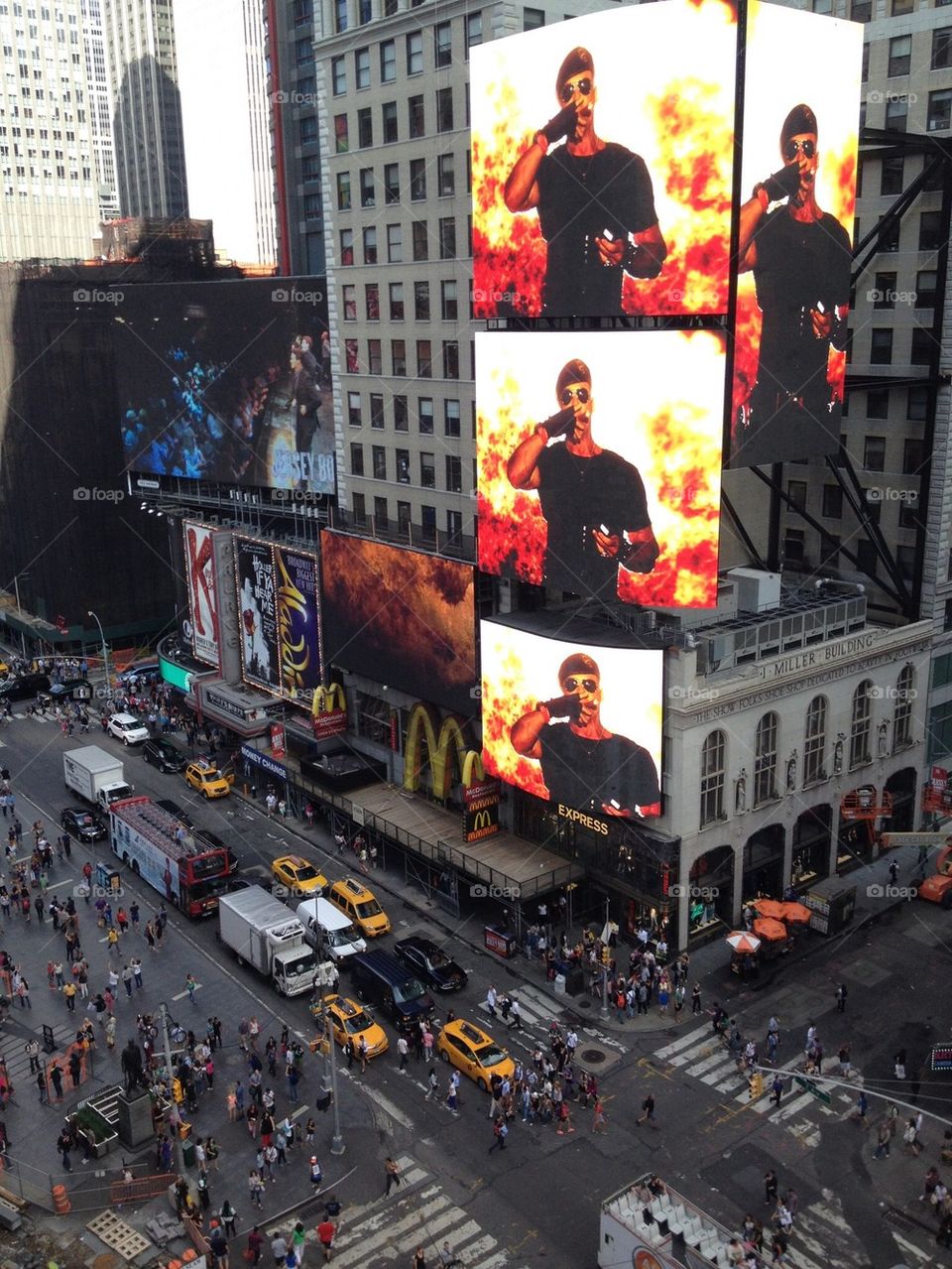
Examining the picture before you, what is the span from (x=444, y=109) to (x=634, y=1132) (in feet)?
140

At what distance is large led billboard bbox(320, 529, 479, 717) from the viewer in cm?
5531

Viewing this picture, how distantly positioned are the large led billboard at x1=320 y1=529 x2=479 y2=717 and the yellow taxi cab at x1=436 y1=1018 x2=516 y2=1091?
16530mm

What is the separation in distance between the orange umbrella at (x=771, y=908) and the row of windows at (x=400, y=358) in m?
27.0

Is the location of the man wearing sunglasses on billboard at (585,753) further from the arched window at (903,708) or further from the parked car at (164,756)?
the parked car at (164,756)

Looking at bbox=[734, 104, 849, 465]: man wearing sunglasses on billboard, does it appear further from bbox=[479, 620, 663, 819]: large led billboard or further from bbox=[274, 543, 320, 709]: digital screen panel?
bbox=[274, 543, 320, 709]: digital screen panel

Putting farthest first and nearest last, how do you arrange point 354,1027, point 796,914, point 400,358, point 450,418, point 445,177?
1. point 400,358
2. point 450,418
3. point 445,177
4. point 796,914
5. point 354,1027

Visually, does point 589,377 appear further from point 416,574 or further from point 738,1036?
point 738,1036

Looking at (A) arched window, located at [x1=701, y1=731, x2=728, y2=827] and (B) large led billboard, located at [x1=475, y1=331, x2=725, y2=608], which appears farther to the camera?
(A) arched window, located at [x1=701, y1=731, x2=728, y2=827]

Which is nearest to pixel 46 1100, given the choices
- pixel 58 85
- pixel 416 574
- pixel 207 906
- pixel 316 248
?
pixel 207 906

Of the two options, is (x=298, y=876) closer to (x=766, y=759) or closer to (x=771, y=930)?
(x=771, y=930)

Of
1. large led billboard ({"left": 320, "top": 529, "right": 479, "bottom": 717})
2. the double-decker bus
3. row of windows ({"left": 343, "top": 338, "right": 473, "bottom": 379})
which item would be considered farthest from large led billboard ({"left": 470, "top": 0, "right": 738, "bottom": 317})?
the double-decker bus

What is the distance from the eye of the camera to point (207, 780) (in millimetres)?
67000

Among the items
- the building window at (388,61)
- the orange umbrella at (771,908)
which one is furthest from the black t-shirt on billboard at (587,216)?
the orange umbrella at (771,908)

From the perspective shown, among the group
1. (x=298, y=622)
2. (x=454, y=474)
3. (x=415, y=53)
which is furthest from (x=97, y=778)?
(x=415, y=53)
